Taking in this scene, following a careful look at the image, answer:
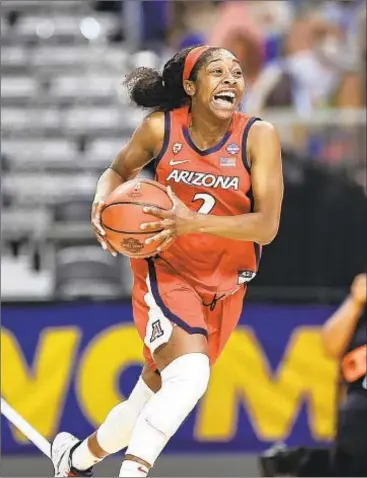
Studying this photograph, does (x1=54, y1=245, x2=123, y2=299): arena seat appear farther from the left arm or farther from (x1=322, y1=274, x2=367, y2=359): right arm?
the left arm

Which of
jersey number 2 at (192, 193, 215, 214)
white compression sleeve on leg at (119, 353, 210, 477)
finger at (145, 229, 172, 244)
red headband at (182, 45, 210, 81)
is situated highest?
red headband at (182, 45, 210, 81)

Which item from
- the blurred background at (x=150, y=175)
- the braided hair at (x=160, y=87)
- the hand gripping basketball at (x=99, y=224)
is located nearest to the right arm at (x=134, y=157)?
the hand gripping basketball at (x=99, y=224)

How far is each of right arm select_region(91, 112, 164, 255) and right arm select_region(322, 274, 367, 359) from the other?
1.78 meters

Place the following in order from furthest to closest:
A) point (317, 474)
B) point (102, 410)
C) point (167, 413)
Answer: point (102, 410), point (317, 474), point (167, 413)

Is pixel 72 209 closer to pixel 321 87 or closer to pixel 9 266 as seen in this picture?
pixel 9 266

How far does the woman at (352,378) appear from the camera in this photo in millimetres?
5945

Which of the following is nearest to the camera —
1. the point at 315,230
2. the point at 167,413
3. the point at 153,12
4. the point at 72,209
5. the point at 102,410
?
the point at 167,413

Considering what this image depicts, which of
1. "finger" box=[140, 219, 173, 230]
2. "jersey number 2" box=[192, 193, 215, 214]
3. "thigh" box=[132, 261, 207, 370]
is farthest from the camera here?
"jersey number 2" box=[192, 193, 215, 214]

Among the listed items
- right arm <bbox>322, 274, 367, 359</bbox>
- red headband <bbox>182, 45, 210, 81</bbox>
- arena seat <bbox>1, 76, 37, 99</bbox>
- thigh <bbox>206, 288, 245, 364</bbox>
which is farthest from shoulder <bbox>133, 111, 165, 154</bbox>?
arena seat <bbox>1, 76, 37, 99</bbox>

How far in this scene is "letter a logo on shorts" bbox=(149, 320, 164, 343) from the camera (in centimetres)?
452

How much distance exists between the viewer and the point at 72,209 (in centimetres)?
918

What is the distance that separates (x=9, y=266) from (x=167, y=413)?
5.30m

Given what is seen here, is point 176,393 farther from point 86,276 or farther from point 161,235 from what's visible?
point 86,276

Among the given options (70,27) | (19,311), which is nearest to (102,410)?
(19,311)
